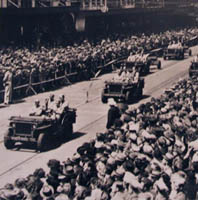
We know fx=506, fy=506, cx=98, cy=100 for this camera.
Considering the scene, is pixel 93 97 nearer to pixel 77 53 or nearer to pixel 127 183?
pixel 77 53

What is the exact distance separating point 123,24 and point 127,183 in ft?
166

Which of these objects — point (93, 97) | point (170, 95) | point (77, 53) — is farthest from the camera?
point (77, 53)

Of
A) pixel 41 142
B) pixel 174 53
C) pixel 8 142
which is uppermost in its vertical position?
pixel 41 142

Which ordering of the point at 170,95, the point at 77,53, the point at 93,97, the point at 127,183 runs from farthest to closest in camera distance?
the point at 77,53
the point at 93,97
the point at 170,95
the point at 127,183

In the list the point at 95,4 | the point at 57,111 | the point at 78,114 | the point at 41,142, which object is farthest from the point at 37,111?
the point at 95,4

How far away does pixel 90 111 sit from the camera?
2395 cm

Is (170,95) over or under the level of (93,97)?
over

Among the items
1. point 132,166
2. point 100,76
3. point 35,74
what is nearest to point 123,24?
point 100,76

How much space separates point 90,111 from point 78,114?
0.94 meters

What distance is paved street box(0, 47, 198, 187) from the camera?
1570 centimetres

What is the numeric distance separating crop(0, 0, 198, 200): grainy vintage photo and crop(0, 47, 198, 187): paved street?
0.04 metres

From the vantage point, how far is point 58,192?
33.4 feet

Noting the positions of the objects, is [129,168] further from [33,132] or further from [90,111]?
[90,111]

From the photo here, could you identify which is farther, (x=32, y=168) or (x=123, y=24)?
(x=123, y=24)
